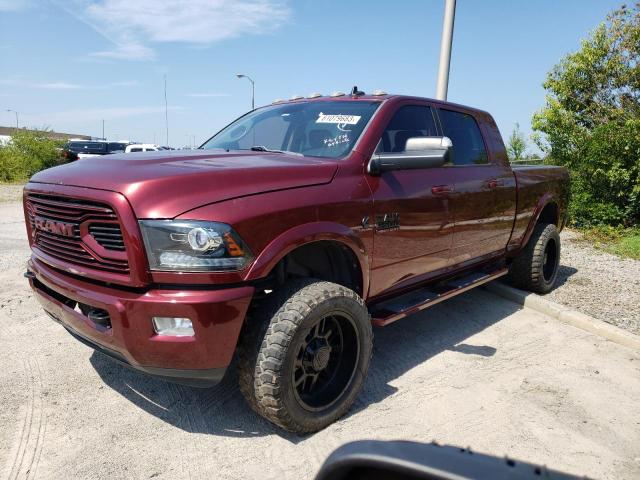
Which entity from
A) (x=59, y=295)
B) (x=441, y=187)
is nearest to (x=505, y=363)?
(x=441, y=187)

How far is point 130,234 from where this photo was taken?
2.30 m

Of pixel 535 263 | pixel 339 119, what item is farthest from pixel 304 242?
pixel 535 263

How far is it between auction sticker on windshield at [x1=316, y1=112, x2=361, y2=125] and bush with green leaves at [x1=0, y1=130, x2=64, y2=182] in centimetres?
1965

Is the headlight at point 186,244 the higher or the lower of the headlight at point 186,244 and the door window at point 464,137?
the lower

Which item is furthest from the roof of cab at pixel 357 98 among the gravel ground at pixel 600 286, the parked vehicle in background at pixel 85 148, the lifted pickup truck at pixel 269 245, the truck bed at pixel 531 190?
the parked vehicle in background at pixel 85 148

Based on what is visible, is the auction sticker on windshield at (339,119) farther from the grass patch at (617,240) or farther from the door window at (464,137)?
the grass patch at (617,240)

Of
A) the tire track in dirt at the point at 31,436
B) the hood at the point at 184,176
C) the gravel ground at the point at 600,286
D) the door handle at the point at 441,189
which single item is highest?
the hood at the point at 184,176

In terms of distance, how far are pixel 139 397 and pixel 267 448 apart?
1019 mm

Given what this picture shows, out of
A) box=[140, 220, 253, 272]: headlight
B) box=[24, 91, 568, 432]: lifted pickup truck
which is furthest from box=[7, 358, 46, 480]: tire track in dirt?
box=[140, 220, 253, 272]: headlight

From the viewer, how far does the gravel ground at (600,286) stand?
4.87 meters

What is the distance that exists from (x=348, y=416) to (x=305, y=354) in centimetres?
52

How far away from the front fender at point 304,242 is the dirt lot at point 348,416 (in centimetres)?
97

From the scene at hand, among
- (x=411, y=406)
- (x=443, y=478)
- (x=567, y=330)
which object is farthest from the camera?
(x=567, y=330)

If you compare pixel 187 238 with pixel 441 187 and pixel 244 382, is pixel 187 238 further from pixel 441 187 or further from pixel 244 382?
pixel 441 187
